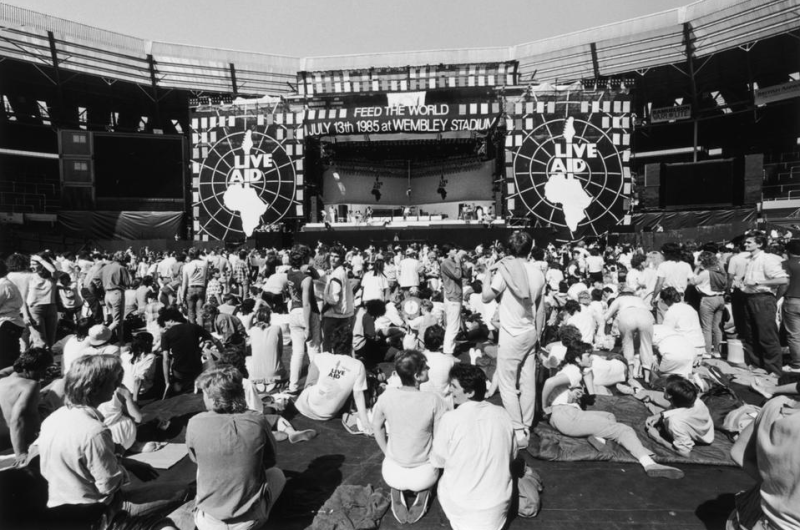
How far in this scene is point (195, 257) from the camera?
9.08 metres

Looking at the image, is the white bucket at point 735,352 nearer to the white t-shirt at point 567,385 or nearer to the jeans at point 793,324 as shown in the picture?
the jeans at point 793,324

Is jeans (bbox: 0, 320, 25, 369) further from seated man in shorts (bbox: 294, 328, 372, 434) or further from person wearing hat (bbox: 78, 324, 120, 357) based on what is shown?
seated man in shorts (bbox: 294, 328, 372, 434)

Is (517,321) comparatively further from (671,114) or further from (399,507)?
(671,114)

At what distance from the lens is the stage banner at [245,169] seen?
2166cm

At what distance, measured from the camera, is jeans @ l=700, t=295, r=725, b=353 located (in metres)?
6.82

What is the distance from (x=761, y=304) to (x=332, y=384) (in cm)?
538

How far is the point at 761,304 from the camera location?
6039 millimetres

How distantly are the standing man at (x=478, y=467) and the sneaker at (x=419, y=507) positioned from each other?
346 millimetres

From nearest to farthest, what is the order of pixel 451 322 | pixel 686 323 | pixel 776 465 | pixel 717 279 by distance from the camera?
1. pixel 776 465
2. pixel 686 323
3. pixel 717 279
4. pixel 451 322

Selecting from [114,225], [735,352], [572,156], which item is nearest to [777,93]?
[572,156]

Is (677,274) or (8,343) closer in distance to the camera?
(8,343)

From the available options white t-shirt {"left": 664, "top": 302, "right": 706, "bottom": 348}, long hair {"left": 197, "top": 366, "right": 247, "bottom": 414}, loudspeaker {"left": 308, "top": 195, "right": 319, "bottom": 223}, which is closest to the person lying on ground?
long hair {"left": 197, "top": 366, "right": 247, "bottom": 414}

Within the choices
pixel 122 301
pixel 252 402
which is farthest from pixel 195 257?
Result: pixel 252 402

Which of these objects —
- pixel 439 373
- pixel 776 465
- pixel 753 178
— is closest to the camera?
pixel 776 465
